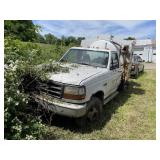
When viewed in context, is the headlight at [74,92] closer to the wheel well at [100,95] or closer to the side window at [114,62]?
the wheel well at [100,95]

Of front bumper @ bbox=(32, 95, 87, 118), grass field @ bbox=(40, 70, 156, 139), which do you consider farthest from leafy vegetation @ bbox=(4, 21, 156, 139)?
front bumper @ bbox=(32, 95, 87, 118)

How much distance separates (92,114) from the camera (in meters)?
5.07

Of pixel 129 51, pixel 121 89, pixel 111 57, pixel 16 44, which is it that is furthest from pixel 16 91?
pixel 129 51

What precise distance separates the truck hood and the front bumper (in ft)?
→ 1.46

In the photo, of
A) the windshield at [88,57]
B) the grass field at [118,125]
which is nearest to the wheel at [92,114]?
the grass field at [118,125]

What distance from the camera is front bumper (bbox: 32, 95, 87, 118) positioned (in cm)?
438

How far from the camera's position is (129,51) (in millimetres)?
Result: 9977

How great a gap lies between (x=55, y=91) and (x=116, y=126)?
1.88 meters

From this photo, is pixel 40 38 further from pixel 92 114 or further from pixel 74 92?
pixel 74 92

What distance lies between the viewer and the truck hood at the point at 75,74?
4.56 meters

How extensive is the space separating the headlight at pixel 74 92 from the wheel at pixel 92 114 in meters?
0.39

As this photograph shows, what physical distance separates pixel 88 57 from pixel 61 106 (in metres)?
2.39

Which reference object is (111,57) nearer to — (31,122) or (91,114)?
(91,114)

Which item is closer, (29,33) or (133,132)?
(133,132)
